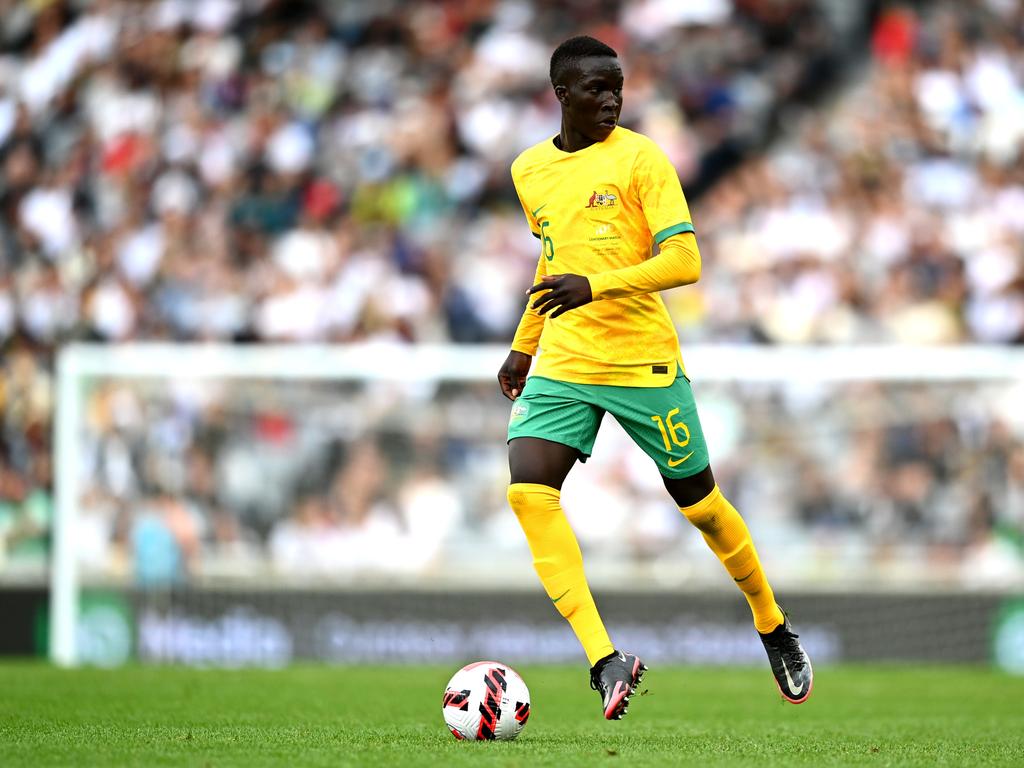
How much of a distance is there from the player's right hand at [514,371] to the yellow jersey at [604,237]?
30 cm

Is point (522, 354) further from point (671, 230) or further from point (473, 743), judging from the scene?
A: point (473, 743)

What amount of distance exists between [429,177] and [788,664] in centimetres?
1091

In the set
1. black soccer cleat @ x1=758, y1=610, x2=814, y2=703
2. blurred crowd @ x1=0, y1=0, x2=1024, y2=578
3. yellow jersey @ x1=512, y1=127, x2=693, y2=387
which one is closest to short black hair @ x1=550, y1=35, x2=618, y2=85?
yellow jersey @ x1=512, y1=127, x2=693, y2=387

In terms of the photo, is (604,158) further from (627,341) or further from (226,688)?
(226,688)

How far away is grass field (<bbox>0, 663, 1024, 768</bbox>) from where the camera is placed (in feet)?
18.0

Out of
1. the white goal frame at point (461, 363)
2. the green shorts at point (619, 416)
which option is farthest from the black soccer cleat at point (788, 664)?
the white goal frame at point (461, 363)

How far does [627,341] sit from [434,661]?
672cm

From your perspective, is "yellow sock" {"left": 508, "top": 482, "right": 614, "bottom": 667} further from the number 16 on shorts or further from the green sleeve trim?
the green sleeve trim

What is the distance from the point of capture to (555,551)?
6.23 metres

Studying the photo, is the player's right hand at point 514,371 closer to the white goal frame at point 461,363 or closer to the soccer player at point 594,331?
the soccer player at point 594,331

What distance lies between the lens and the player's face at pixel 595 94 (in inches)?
242

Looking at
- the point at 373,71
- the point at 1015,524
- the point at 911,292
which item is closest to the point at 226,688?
the point at 1015,524

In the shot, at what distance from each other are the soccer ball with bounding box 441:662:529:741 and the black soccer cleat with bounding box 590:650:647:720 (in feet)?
0.96

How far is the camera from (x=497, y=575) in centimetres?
1275
